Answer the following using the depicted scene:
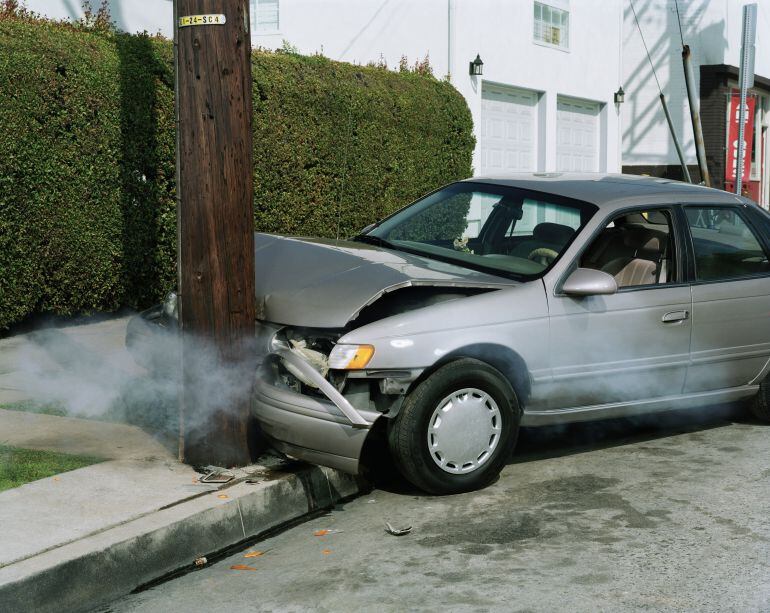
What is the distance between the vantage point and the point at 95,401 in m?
6.89

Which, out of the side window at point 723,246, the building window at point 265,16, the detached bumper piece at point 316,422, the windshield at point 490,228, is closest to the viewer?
the detached bumper piece at point 316,422

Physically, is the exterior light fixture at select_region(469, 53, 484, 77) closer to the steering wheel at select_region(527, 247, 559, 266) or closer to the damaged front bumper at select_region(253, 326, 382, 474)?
the steering wheel at select_region(527, 247, 559, 266)

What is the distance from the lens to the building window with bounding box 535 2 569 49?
19.2 metres

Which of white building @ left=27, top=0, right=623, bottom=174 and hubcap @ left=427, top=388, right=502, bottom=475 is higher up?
white building @ left=27, top=0, right=623, bottom=174

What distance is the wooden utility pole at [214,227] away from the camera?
17.5 ft

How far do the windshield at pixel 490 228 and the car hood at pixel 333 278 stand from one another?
23 cm

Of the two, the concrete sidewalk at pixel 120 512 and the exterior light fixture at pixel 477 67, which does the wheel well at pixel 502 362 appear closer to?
the concrete sidewalk at pixel 120 512

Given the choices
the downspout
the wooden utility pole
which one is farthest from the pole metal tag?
the downspout

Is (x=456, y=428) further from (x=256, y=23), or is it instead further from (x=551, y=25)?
(x=551, y=25)

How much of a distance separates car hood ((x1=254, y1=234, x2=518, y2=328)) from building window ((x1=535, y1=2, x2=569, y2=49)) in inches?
549

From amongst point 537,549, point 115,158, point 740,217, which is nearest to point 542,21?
point 115,158

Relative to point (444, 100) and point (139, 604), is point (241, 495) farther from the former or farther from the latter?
point (444, 100)

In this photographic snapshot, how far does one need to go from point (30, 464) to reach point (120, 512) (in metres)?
0.96

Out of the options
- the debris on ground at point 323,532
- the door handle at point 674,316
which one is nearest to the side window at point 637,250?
the door handle at point 674,316
